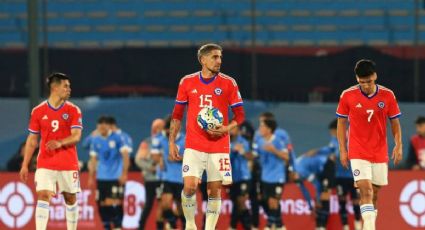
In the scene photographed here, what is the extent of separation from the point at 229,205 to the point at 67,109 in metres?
5.82

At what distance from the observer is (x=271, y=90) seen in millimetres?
22875

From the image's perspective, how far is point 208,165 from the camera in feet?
42.1

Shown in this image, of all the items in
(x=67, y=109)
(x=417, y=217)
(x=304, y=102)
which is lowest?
(x=417, y=217)

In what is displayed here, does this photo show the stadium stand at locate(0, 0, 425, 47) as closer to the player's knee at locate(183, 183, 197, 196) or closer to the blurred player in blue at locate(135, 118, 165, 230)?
the blurred player in blue at locate(135, 118, 165, 230)

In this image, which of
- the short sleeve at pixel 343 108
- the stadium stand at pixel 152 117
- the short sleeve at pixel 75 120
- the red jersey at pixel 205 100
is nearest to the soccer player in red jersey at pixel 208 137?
the red jersey at pixel 205 100

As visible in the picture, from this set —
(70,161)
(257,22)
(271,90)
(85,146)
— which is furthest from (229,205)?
(257,22)

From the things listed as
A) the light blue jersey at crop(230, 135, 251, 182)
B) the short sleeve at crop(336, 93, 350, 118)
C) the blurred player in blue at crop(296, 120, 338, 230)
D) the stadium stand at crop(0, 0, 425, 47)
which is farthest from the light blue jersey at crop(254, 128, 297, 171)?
the stadium stand at crop(0, 0, 425, 47)

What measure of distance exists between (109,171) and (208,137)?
21.6ft

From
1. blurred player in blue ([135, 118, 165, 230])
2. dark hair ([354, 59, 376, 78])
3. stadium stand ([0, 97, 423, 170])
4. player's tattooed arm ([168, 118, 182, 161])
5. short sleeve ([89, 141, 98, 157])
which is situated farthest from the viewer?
stadium stand ([0, 97, 423, 170])

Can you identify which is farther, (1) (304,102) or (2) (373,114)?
(1) (304,102)

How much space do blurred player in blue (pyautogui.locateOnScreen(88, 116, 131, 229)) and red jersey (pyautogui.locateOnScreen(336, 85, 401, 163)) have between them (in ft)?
20.1

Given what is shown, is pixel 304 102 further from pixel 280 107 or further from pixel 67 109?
pixel 67 109

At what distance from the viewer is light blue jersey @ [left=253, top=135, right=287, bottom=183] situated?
61.7 feet

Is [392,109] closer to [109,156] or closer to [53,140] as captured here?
[53,140]
